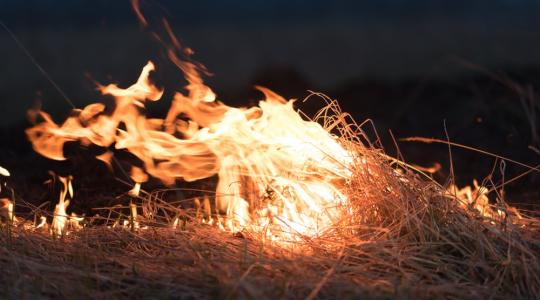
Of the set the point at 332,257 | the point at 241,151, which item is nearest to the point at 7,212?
the point at 241,151

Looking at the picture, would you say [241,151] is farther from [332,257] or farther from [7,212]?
[7,212]

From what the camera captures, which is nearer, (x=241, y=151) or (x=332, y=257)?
(x=332, y=257)

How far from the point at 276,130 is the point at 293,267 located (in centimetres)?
122

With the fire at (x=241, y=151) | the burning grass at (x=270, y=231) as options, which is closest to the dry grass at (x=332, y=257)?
the burning grass at (x=270, y=231)

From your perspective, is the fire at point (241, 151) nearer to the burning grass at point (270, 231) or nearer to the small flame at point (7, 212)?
the burning grass at point (270, 231)

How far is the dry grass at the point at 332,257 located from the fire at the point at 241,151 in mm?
152

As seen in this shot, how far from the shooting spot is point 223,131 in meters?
4.42

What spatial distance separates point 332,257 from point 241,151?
1.06 meters

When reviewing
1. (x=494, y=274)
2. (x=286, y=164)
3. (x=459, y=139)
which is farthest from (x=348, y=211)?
(x=459, y=139)

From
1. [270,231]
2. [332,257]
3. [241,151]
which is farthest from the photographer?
[241,151]

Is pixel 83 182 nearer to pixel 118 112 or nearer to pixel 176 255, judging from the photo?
pixel 118 112

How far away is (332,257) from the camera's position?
3578 millimetres

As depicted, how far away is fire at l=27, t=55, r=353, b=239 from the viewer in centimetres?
414

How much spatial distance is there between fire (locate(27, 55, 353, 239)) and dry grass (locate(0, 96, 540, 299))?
6.0 inches
